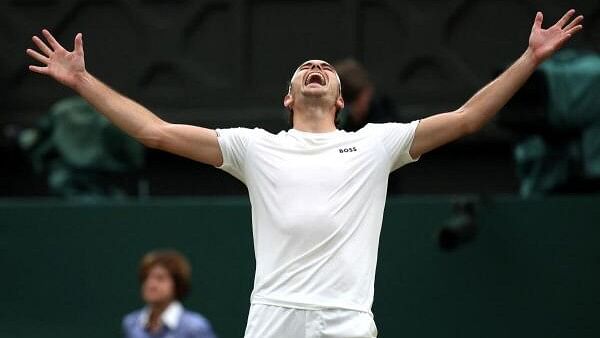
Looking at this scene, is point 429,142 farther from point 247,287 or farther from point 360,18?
point 360,18

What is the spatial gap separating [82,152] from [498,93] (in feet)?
14.1

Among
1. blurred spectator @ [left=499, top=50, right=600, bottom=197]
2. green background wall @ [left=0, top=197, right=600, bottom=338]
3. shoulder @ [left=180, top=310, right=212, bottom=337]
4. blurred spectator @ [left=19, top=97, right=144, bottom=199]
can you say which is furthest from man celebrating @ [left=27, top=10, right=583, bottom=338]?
blurred spectator @ [left=19, top=97, right=144, bottom=199]

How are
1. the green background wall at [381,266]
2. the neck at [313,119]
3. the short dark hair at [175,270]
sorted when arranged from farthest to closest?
the green background wall at [381,266]
the short dark hair at [175,270]
the neck at [313,119]

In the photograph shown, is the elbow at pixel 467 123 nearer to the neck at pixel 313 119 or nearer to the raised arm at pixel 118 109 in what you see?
the neck at pixel 313 119

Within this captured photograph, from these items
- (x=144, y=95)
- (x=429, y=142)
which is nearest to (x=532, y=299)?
(x=429, y=142)

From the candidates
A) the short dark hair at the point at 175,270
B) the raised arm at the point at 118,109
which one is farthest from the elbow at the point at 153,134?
the short dark hair at the point at 175,270

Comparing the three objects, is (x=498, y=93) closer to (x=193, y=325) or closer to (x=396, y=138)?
(x=396, y=138)

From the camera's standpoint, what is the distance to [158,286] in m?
7.62

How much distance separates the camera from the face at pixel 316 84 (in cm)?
550

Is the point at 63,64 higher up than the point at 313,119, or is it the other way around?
the point at 63,64

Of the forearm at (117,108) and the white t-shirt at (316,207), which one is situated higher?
the forearm at (117,108)

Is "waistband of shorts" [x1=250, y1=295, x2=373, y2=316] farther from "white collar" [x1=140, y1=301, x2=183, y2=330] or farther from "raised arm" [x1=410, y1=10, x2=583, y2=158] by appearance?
"white collar" [x1=140, y1=301, x2=183, y2=330]

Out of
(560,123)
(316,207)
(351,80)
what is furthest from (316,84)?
(560,123)

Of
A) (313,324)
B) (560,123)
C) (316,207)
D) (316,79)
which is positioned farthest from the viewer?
(560,123)
